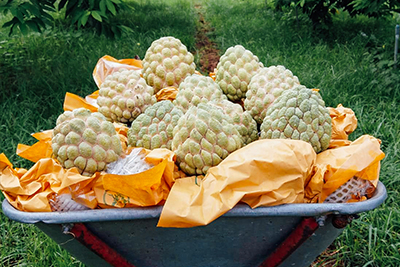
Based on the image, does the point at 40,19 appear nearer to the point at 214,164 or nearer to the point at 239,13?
the point at 214,164

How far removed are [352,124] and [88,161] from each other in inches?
49.9

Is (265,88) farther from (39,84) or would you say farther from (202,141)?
(39,84)

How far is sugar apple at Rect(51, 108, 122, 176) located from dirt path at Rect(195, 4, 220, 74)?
385 cm

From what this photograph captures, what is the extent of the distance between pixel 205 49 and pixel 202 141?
5.51m

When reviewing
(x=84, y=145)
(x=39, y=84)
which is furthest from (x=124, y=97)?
(x=39, y=84)

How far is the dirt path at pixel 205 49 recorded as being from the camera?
18.8ft

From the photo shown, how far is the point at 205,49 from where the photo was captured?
668 cm

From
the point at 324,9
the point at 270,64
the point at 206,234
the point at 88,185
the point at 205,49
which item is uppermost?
the point at 88,185

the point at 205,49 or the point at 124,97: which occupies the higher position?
the point at 124,97

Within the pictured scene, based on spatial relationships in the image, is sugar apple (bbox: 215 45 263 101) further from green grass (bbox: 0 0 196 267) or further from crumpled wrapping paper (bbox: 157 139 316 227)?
green grass (bbox: 0 0 196 267)

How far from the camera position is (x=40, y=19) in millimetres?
3471

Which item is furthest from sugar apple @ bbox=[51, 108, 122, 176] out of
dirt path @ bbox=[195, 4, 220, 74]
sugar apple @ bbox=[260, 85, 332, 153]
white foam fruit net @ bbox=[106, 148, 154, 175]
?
dirt path @ bbox=[195, 4, 220, 74]

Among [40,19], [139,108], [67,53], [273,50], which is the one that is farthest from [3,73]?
[273,50]

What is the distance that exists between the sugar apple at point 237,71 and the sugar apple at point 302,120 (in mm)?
480
